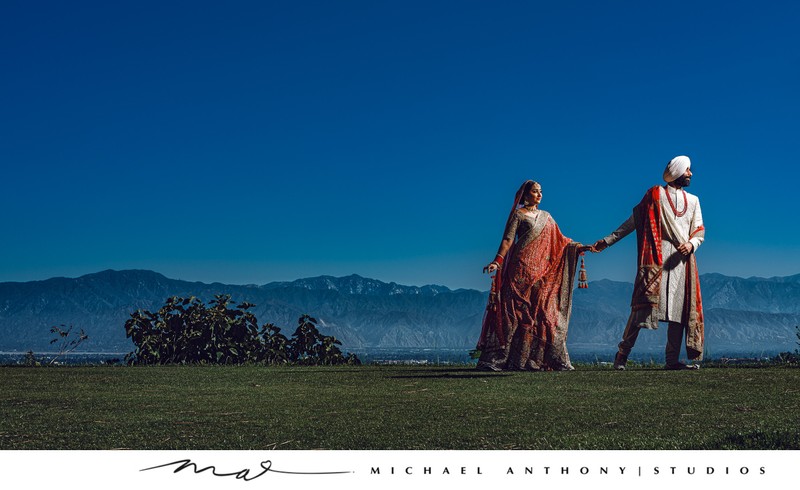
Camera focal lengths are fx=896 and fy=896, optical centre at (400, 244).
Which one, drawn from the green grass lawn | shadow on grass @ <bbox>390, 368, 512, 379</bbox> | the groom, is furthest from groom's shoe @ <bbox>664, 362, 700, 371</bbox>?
shadow on grass @ <bbox>390, 368, 512, 379</bbox>

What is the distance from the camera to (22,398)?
31.8 feet

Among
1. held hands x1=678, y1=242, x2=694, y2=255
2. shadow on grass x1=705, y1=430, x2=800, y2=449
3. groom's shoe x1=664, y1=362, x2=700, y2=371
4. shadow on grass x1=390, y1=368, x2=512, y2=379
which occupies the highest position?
held hands x1=678, y1=242, x2=694, y2=255

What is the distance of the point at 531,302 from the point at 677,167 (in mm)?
2970

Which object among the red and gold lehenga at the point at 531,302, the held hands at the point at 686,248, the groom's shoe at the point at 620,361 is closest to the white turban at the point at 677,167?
the held hands at the point at 686,248

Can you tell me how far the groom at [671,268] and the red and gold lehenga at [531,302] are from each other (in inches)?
38.9

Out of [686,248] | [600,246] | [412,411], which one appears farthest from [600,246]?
[412,411]

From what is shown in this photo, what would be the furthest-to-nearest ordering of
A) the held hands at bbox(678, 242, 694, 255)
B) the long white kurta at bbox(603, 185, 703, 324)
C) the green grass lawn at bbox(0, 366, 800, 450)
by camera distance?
the long white kurta at bbox(603, 185, 703, 324) → the held hands at bbox(678, 242, 694, 255) → the green grass lawn at bbox(0, 366, 800, 450)

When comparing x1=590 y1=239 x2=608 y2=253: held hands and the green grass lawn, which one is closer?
the green grass lawn

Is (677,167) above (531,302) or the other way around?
above

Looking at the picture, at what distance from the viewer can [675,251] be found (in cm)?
1318

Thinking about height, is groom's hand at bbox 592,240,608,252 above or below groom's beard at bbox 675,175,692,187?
below

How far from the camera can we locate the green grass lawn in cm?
663

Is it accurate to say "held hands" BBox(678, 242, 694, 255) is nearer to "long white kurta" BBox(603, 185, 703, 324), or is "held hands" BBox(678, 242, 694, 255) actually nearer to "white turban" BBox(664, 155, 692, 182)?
"long white kurta" BBox(603, 185, 703, 324)

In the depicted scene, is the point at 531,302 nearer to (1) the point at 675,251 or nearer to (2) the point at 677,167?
(1) the point at 675,251
